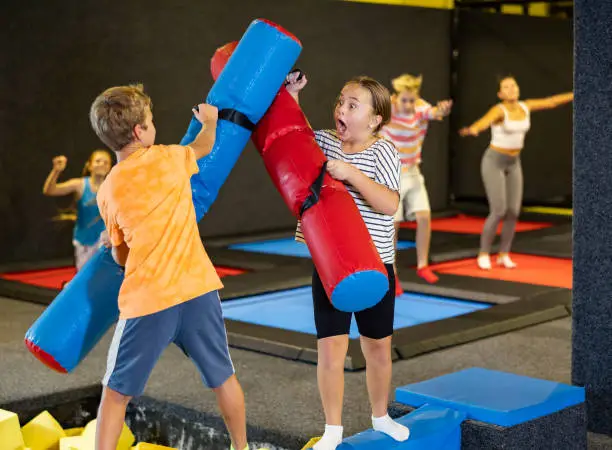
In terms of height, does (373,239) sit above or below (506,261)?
above

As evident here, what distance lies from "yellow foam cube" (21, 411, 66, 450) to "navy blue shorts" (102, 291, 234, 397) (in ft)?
3.26

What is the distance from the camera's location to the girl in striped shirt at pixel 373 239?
274 centimetres

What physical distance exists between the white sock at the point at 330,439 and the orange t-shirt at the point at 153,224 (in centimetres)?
52

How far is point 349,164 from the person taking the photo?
105 inches

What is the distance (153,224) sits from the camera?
104 inches

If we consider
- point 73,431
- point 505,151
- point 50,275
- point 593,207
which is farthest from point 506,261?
point 73,431

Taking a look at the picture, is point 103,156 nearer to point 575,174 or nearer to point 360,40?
point 575,174

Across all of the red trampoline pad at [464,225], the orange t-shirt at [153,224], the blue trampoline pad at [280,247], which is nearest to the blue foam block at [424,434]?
the orange t-shirt at [153,224]

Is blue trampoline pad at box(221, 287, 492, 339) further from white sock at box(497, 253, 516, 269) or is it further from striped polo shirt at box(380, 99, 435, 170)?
white sock at box(497, 253, 516, 269)

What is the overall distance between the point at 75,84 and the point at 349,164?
235 inches

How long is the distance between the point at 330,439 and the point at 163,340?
530mm

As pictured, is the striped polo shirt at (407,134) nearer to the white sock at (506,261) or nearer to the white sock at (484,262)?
the white sock at (484,262)

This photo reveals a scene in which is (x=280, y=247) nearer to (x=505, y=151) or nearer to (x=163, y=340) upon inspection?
(x=505, y=151)

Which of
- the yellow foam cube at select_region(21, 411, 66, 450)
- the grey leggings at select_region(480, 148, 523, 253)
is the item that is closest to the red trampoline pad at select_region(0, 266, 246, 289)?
the grey leggings at select_region(480, 148, 523, 253)
